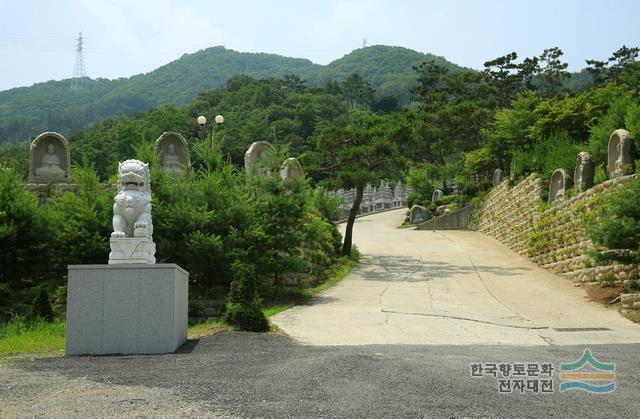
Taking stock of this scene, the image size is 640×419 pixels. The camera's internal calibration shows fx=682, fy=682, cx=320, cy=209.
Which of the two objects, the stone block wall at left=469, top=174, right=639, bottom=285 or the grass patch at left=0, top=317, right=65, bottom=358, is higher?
the stone block wall at left=469, top=174, right=639, bottom=285

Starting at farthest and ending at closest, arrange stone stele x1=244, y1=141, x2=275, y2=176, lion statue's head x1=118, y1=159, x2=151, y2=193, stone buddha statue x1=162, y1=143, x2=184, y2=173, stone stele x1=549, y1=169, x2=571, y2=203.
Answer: stone buddha statue x1=162, y1=143, x2=184, y2=173
stone stele x1=549, y1=169, x2=571, y2=203
stone stele x1=244, y1=141, x2=275, y2=176
lion statue's head x1=118, y1=159, x2=151, y2=193

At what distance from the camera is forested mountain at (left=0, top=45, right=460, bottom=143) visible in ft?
312

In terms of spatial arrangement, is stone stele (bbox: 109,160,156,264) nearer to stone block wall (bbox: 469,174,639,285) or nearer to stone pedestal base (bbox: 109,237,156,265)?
stone pedestal base (bbox: 109,237,156,265)

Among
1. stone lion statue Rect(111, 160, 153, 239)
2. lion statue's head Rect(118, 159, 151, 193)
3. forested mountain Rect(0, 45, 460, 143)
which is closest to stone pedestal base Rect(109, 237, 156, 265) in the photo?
stone lion statue Rect(111, 160, 153, 239)

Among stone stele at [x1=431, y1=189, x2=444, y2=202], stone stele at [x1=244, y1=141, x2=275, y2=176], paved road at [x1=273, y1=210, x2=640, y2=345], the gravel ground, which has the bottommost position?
paved road at [x1=273, y1=210, x2=640, y2=345]

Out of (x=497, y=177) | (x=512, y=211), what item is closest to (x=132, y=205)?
(x=512, y=211)

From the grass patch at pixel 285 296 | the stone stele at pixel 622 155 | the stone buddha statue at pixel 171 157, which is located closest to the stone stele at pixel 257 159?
the stone buddha statue at pixel 171 157

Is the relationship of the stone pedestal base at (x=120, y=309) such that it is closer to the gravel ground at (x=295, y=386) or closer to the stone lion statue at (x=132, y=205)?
the gravel ground at (x=295, y=386)

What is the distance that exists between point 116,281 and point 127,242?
0.95 meters

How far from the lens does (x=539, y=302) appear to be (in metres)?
15.6

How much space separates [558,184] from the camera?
2120 cm

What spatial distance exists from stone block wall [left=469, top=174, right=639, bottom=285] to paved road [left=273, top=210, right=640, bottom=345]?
51 centimetres

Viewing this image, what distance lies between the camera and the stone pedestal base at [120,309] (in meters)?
9.25

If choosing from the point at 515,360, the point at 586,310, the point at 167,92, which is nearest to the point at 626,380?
the point at 515,360
